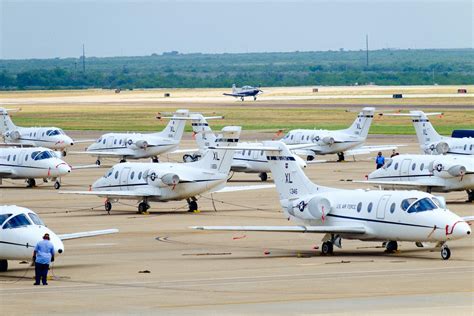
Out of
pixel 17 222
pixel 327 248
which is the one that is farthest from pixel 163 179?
pixel 17 222

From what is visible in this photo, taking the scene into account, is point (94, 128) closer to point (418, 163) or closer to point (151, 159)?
point (151, 159)

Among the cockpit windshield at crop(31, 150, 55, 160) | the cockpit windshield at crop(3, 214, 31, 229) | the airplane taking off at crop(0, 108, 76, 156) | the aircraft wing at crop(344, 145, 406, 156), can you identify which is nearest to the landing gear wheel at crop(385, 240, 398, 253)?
the cockpit windshield at crop(3, 214, 31, 229)

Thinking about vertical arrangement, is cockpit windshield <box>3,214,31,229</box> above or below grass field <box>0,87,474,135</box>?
above

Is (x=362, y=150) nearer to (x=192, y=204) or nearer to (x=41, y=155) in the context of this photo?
(x=41, y=155)

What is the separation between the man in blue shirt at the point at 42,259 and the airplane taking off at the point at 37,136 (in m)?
67.1

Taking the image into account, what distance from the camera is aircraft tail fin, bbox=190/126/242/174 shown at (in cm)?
5966

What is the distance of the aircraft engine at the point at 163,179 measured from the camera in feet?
199

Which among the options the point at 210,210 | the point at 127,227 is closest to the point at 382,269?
the point at 127,227

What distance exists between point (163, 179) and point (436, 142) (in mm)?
26008

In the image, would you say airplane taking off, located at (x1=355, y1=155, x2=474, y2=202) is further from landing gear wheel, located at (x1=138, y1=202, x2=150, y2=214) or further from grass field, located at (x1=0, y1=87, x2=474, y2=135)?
grass field, located at (x1=0, y1=87, x2=474, y2=135)

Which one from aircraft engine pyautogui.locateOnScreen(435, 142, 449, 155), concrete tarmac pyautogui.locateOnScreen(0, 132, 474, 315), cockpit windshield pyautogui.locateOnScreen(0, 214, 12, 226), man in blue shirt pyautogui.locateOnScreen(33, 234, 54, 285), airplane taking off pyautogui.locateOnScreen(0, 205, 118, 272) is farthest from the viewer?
aircraft engine pyautogui.locateOnScreen(435, 142, 449, 155)

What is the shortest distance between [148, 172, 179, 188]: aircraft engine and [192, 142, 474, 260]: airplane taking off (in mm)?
13265

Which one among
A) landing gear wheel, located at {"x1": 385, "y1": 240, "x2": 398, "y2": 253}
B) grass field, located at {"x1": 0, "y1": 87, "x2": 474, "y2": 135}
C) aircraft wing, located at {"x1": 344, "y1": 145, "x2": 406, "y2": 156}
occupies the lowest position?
grass field, located at {"x1": 0, "y1": 87, "x2": 474, "y2": 135}

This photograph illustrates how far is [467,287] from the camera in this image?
3628cm
